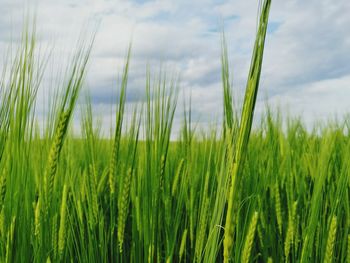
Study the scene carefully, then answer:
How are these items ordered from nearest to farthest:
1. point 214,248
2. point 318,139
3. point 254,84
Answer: point 254,84 → point 214,248 → point 318,139

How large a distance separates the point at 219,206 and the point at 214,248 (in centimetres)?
7

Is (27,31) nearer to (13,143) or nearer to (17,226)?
(13,143)

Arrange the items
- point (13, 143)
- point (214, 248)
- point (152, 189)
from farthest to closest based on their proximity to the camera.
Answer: point (152, 189) → point (13, 143) → point (214, 248)

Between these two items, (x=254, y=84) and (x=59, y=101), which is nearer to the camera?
(x=254, y=84)

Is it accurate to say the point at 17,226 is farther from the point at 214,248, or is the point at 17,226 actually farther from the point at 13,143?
the point at 214,248

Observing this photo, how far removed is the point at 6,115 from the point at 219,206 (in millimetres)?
547

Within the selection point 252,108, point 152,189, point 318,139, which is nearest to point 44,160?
point 152,189

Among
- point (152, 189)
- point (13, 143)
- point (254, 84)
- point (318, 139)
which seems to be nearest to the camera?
point (254, 84)

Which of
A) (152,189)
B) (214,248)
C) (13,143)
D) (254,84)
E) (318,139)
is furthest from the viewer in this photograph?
(318,139)

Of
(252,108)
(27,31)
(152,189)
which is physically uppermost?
(27,31)

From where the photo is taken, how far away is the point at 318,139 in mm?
2461

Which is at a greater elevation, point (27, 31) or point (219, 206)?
point (27, 31)

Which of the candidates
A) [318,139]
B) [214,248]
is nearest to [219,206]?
[214,248]

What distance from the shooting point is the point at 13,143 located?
0.94 metres
